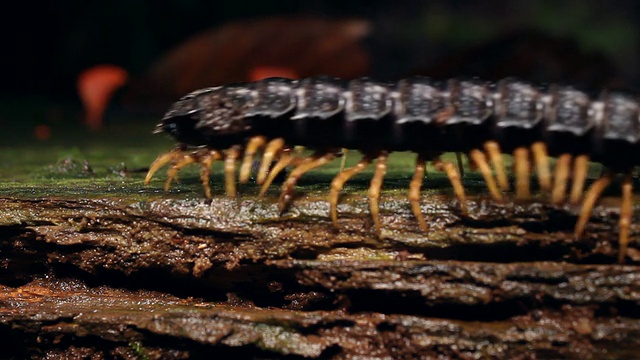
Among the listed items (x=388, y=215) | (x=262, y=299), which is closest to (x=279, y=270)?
(x=262, y=299)

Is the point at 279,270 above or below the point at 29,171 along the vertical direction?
below

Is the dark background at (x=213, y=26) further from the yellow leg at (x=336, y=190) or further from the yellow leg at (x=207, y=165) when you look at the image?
the yellow leg at (x=336, y=190)

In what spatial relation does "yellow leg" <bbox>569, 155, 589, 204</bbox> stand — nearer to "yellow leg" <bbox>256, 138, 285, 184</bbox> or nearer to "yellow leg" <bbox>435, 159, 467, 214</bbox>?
"yellow leg" <bbox>435, 159, 467, 214</bbox>

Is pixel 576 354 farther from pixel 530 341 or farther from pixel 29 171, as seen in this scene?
pixel 29 171

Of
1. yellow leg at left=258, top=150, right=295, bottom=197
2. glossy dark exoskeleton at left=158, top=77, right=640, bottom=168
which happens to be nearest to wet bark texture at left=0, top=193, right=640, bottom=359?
yellow leg at left=258, top=150, right=295, bottom=197

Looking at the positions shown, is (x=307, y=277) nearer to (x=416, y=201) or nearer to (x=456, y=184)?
(x=416, y=201)

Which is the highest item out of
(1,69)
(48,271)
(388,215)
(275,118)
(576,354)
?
(1,69)

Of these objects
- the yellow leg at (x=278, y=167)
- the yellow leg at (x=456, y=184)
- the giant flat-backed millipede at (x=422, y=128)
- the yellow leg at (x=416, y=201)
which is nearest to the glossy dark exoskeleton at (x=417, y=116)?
the giant flat-backed millipede at (x=422, y=128)
